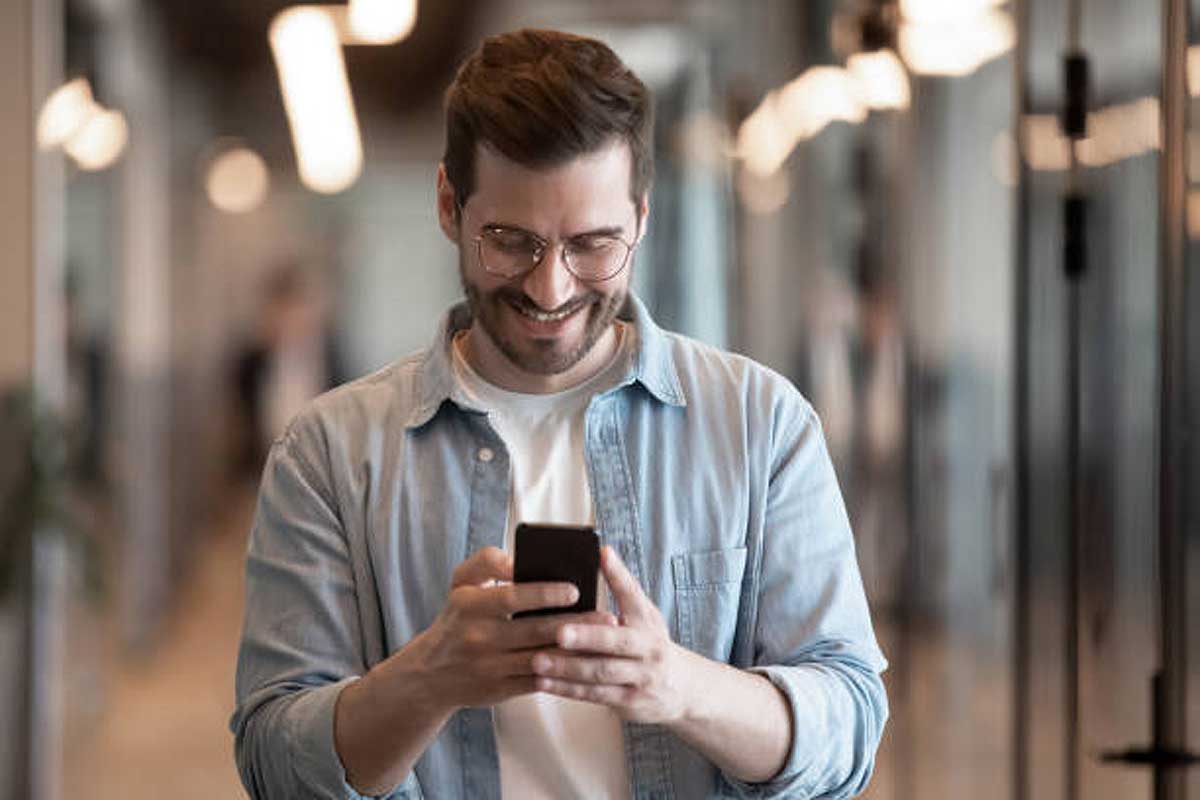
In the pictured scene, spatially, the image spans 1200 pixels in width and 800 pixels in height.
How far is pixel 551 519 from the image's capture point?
194 cm

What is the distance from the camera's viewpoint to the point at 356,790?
187cm

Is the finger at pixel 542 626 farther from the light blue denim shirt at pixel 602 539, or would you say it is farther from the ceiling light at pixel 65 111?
the ceiling light at pixel 65 111

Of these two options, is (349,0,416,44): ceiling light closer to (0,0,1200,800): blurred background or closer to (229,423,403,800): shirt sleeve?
(0,0,1200,800): blurred background

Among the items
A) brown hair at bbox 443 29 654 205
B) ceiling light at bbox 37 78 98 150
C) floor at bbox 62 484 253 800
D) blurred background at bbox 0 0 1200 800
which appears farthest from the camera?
ceiling light at bbox 37 78 98 150

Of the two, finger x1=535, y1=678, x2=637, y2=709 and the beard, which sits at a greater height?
the beard

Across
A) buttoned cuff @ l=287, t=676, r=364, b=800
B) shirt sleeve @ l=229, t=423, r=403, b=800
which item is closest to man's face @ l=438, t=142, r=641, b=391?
shirt sleeve @ l=229, t=423, r=403, b=800

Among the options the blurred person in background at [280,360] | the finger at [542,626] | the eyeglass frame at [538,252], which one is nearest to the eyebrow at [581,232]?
the eyeglass frame at [538,252]

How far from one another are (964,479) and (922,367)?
0.42 meters

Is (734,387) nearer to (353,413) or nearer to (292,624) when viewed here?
(353,413)

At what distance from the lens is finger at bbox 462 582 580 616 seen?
5.54ft

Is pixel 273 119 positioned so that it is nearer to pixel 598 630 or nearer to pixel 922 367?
pixel 922 367

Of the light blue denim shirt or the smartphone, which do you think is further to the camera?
the light blue denim shirt

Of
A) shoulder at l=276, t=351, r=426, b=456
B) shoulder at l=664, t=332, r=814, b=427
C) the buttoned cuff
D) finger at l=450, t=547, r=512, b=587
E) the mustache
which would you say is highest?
the mustache

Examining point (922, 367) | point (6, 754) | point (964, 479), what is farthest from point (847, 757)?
point (6, 754)
